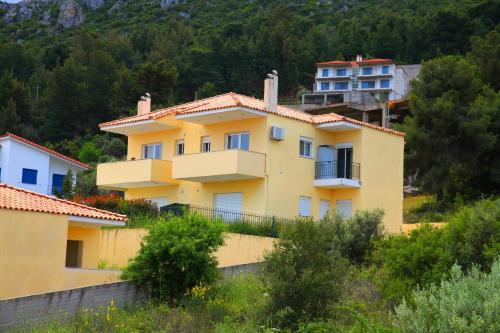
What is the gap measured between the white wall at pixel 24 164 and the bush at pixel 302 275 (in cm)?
3724

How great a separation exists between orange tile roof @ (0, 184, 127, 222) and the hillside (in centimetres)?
5077

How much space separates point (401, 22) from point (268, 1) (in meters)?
50.1

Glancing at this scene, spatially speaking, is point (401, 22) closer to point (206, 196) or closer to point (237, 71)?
point (237, 71)

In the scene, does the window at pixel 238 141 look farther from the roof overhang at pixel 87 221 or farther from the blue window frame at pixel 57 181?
the blue window frame at pixel 57 181

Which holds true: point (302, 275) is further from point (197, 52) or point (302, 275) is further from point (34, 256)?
point (197, 52)

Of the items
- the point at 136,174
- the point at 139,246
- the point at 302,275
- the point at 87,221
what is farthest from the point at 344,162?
the point at 302,275

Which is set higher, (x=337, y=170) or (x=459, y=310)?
(x=337, y=170)

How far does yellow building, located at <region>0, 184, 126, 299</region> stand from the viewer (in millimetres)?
22297

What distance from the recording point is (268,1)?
525 feet

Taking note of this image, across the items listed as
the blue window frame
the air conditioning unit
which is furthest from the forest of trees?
the air conditioning unit

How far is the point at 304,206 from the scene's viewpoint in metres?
38.0

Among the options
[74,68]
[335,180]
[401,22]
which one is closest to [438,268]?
[335,180]

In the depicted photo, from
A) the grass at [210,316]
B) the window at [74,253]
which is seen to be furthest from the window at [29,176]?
the grass at [210,316]

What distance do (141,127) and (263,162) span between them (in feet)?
26.5
